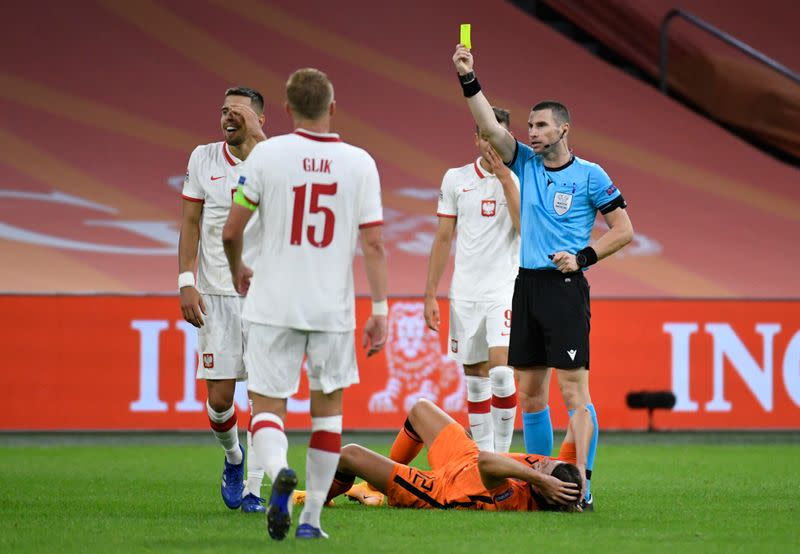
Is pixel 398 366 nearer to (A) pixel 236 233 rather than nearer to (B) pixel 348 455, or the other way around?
(B) pixel 348 455

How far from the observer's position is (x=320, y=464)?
6.22m

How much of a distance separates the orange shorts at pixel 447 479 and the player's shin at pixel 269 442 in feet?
5.01

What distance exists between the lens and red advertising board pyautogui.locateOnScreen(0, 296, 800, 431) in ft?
46.1

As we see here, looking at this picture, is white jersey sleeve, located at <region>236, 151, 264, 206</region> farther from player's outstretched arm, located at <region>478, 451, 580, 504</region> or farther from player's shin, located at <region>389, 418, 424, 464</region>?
player's shin, located at <region>389, 418, 424, 464</region>

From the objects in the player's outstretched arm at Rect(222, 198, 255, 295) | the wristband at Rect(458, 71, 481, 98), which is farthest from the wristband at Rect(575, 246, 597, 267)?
the player's outstretched arm at Rect(222, 198, 255, 295)

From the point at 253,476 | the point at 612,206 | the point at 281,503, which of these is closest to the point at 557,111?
the point at 612,206

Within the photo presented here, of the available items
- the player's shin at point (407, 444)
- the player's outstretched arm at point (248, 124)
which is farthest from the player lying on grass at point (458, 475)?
the player's outstretched arm at point (248, 124)

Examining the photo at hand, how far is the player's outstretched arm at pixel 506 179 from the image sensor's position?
29.9ft

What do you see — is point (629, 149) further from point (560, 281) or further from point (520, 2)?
point (560, 281)

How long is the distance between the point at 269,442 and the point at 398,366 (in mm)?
8353

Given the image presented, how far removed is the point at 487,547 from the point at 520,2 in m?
15.6

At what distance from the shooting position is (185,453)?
40.7 ft

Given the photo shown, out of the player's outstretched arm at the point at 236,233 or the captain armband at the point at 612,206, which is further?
the captain armband at the point at 612,206

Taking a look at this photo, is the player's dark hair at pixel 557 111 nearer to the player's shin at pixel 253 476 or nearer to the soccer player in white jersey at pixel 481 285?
the soccer player in white jersey at pixel 481 285
